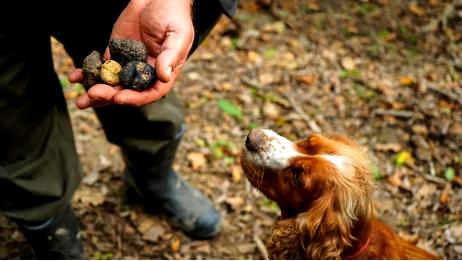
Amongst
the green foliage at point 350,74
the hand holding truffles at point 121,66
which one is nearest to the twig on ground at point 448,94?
the green foliage at point 350,74

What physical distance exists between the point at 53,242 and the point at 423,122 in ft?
10.6

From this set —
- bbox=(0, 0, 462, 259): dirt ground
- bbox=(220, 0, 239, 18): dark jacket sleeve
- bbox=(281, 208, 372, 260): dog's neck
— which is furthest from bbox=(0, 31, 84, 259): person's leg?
bbox=(281, 208, 372, 260): dog's neck

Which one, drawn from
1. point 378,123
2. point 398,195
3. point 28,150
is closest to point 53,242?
point 28,150

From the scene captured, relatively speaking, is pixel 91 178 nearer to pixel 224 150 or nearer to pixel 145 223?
pixel 145 223

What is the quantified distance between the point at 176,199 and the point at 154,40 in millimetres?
1516

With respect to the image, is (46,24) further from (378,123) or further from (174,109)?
(378,123)

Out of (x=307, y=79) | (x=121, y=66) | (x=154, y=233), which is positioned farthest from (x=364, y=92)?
(x=121, y=66)

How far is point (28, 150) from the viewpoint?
2.80 meters

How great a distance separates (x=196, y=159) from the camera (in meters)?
4.28

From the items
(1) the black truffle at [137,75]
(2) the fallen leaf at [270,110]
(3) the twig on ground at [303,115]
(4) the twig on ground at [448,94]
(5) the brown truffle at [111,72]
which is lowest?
(2) the fallen leaf at [270,110]

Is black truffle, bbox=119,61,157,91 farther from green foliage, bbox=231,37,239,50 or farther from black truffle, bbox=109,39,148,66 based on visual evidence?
green foliage, bbox=231,37,239,50

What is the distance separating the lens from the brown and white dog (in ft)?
9.14

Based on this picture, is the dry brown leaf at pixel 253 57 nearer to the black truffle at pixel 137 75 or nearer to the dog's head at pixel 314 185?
the dog's head at pixel 314 185

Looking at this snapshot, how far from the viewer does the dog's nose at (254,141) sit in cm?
306
